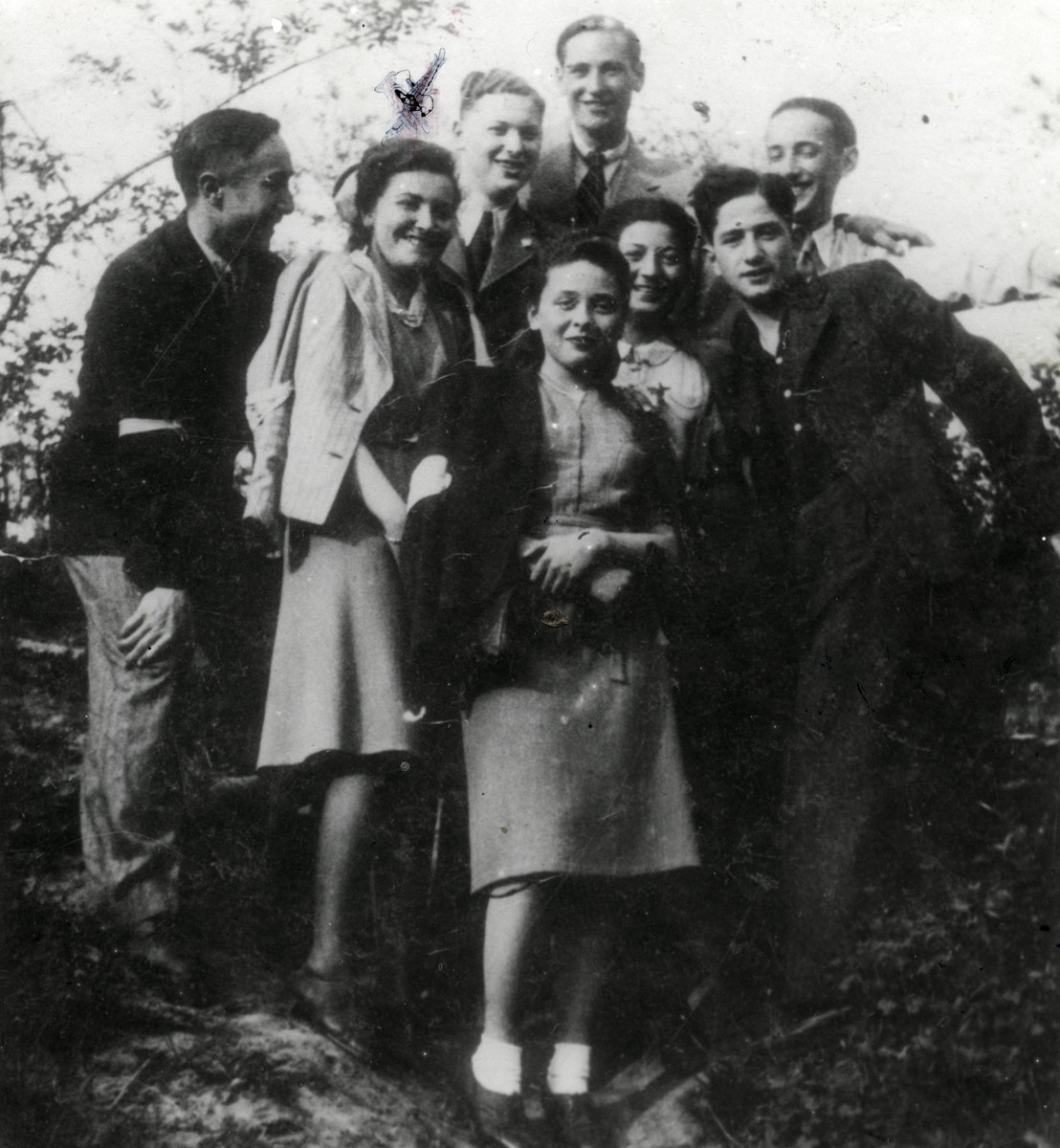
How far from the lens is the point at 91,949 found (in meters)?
3.39

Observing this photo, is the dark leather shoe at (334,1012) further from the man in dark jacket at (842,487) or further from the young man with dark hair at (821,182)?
the young man with dark hair at (821,182)

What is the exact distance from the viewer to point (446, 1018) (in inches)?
129

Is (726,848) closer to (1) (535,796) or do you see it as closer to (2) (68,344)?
(1) (535,796)

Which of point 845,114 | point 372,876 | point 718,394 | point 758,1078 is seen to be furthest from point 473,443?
point 758,1078

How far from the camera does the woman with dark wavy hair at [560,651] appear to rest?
3271 millimetres

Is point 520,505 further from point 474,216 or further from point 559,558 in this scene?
point 474,216

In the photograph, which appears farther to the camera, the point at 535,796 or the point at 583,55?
the point at 583,55

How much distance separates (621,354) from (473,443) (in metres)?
0.48

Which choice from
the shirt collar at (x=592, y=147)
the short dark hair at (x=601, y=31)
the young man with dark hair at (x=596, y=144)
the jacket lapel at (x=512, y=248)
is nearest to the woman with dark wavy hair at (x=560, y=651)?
the jacket lapel at (x=512, y=248)

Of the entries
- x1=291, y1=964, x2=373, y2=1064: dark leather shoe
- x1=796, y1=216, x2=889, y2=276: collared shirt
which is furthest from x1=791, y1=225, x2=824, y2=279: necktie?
x1=291, y1=964, x2=373, y2=1064: dark leather shoe

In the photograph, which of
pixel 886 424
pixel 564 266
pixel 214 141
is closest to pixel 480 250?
pixel 564 266

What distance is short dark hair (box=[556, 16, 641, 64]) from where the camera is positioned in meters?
3.69

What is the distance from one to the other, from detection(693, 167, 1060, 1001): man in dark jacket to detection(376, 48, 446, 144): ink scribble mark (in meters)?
0.82

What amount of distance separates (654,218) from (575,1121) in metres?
2.44
